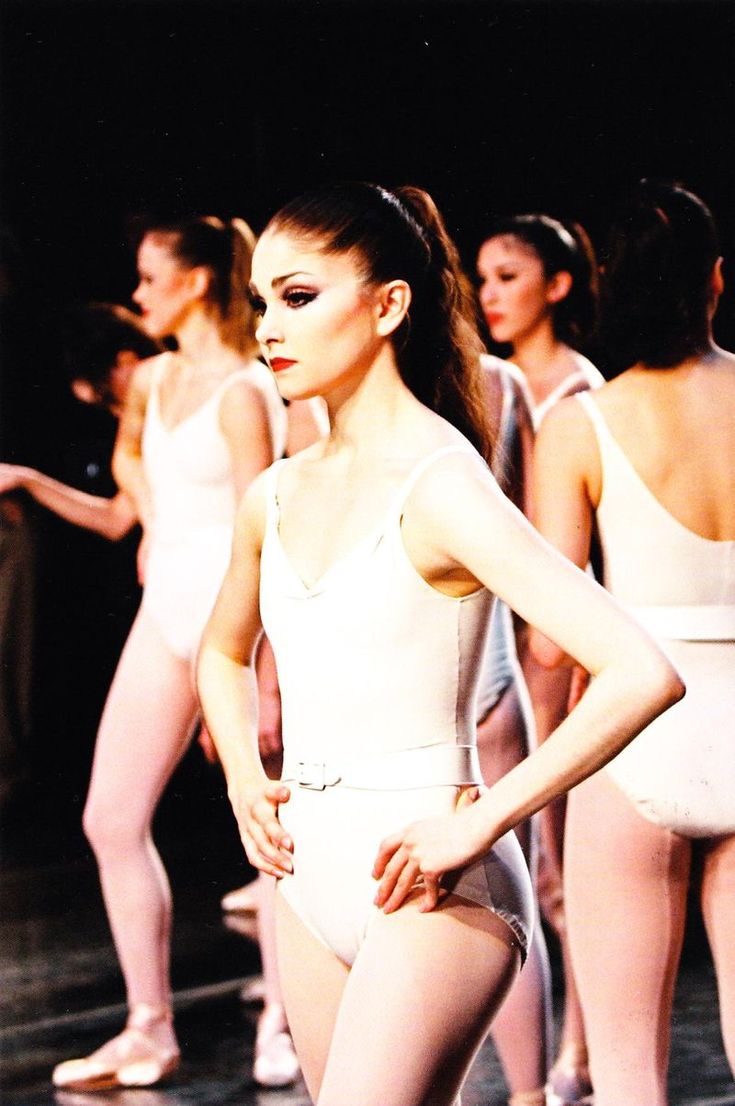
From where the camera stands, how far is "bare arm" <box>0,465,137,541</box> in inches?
152

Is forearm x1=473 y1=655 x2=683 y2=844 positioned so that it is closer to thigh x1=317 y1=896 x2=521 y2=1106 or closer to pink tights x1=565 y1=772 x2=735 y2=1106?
thigh x1=317 y1=896 x2=521 y2=1106

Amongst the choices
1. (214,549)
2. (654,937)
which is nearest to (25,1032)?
(214,549)

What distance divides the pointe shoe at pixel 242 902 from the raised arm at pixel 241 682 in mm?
2670

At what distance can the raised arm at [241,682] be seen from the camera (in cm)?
193

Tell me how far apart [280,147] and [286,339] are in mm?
1771

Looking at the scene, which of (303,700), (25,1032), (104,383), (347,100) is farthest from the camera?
(104,383)

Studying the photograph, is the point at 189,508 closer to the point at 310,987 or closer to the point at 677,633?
the point at 677,633

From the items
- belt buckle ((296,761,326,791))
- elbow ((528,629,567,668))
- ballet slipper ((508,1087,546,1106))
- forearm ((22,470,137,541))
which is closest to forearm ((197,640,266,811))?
belt buckle ((296,761,326,791))

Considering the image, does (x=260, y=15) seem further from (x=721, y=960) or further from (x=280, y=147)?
(x=721, y=960)

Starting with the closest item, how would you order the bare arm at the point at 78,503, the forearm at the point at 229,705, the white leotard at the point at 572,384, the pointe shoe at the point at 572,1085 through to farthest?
the forearm at the point at 229,705
the pointe shoe at the point at 572,1085
the white leotard at the point at 572,384
the bare arm at the point at 78,503

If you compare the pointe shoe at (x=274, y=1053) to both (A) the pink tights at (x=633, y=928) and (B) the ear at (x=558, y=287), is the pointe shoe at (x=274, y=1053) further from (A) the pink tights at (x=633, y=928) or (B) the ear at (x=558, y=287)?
(B) the ear at (x=558, y=287)

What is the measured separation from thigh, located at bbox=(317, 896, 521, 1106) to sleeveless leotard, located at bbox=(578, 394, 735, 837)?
78 centimetres

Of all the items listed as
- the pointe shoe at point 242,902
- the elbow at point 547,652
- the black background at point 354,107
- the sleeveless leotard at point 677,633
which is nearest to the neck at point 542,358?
the black background at point 354,107

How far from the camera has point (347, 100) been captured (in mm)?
3424
